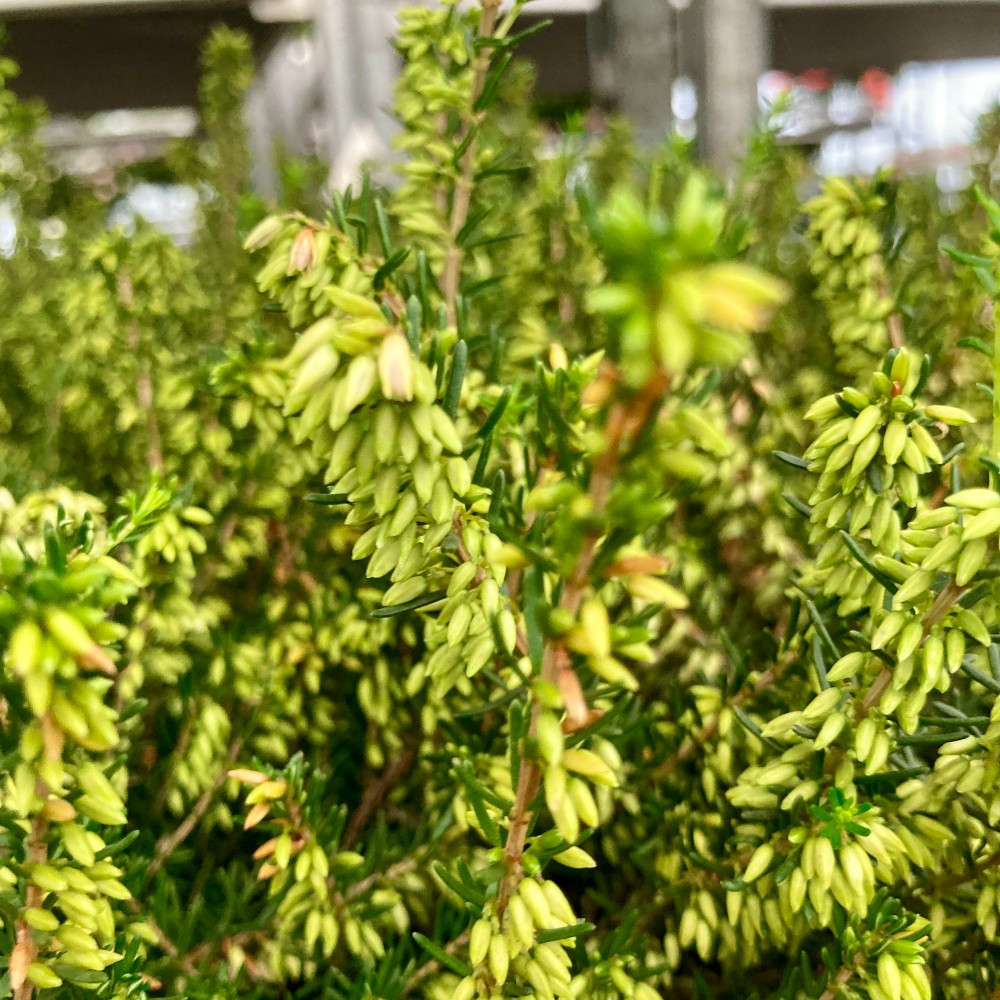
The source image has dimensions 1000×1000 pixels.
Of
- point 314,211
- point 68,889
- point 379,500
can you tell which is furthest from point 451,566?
point 314,211

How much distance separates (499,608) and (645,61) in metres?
1.79

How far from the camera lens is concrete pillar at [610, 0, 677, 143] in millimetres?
1799

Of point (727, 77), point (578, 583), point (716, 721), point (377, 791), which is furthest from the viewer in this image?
point (727, 77)

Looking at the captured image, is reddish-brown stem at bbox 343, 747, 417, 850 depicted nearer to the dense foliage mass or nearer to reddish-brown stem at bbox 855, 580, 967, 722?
the dense foliage mass

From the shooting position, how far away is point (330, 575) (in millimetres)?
774

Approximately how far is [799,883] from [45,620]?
380mm

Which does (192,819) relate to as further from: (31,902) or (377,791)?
(31,902)

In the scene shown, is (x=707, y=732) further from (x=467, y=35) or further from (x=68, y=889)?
(x=467, y=35)

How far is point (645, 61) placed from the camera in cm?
181

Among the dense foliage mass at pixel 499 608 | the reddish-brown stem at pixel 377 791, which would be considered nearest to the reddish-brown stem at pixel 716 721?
the dense foliage mass at pixel 499 608

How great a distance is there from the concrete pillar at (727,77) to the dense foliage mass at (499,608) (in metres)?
0.78

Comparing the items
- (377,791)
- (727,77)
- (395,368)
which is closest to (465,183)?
(395,368)

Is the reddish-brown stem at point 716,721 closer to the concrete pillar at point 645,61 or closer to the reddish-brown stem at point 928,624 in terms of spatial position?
the reddish-brown stem at point 928,624

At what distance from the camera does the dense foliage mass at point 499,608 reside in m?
0.30
